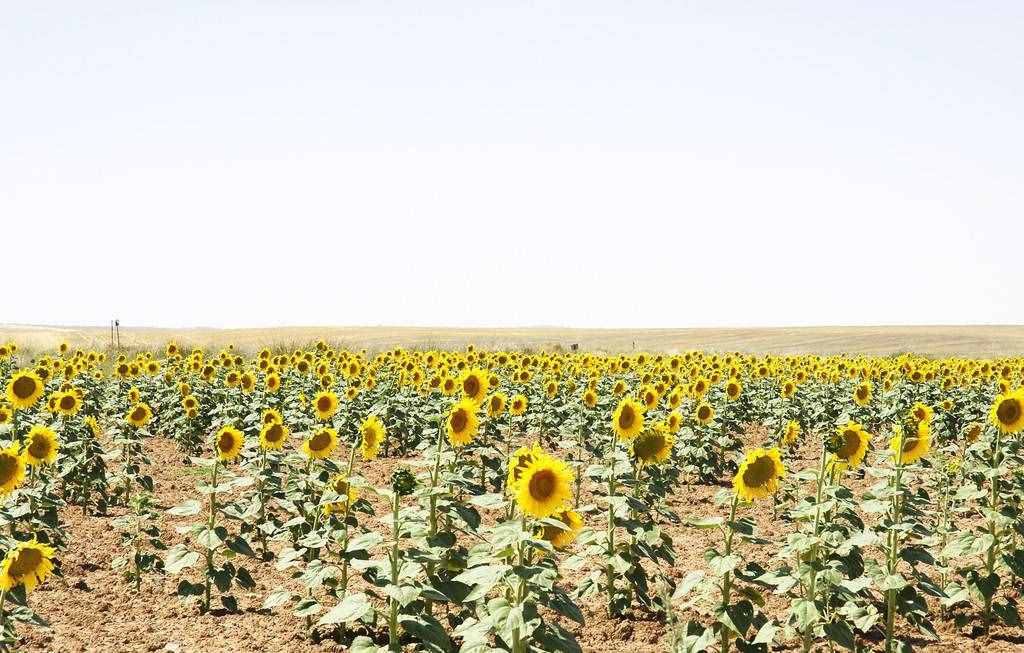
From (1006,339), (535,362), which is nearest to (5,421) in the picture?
(535,362)

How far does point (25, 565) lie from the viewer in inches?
202

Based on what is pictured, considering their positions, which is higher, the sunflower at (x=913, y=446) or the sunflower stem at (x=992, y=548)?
the sunflower at (x=913, y=446)

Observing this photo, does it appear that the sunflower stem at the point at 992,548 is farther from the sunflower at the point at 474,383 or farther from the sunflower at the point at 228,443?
the sunflower at the point at 228,443

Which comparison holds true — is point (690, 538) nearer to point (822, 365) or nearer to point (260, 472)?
point (260, 472)

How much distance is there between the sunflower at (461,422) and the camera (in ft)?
23.2

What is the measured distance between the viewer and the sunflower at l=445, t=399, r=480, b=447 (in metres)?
7.08

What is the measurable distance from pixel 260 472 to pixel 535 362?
14.3 metres

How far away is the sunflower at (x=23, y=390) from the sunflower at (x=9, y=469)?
13.4 ft

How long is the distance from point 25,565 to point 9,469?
1.43 meters

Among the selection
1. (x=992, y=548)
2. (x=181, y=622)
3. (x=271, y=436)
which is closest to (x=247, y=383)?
(x=271, y=436)

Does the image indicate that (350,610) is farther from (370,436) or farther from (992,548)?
(992,548)

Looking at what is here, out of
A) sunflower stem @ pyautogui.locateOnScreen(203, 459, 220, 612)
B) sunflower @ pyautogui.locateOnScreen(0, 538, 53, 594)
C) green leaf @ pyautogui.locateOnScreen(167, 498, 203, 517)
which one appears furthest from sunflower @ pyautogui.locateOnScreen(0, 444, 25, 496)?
sunflower stem @ pyautogui.locateOnScreen(203, 459, 220, 612)

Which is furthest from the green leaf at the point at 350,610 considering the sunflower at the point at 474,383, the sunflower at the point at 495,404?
the sunflower at the point at 495,404

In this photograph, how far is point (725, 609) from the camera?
5855 millimetres
